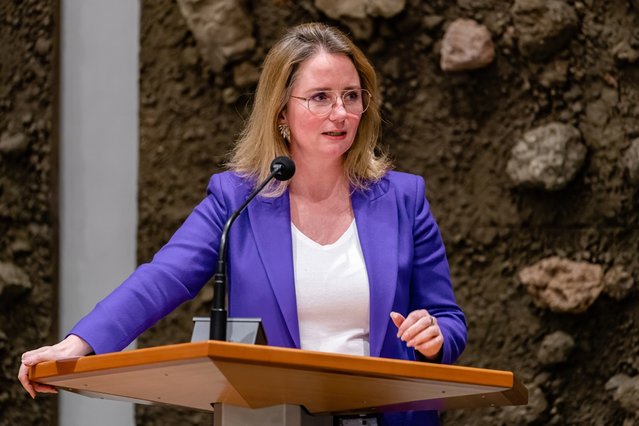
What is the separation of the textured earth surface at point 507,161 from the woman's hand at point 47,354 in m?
1.83

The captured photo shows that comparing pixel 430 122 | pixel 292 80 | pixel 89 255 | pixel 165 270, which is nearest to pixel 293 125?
pixel 292 80

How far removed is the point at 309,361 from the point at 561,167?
81.5 inches

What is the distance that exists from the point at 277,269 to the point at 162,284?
0.21m

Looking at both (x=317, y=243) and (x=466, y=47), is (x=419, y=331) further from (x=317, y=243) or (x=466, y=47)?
(x=466, y=47)

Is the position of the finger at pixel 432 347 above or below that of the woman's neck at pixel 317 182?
below

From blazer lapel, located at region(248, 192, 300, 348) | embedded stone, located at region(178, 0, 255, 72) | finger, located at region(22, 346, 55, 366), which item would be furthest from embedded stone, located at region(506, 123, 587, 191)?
finger, located at region(22, 346, 55, 366)

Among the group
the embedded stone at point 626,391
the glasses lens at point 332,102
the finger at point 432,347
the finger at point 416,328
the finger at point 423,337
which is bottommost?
the embedded stone at point 626,391

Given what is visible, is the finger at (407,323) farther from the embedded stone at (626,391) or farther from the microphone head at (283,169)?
the embedded stone at (626,391)

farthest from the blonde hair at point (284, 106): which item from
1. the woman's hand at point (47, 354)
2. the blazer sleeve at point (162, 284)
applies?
the woman's hand at point (47, 354)

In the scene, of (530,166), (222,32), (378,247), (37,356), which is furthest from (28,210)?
(37,356)

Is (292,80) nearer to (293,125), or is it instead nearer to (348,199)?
(293,125)

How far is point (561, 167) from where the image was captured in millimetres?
3324

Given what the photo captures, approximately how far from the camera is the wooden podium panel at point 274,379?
142 centimetres

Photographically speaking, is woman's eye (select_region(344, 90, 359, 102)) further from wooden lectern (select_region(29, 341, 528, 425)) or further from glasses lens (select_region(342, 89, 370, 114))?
wooden lectern (select_region(29, 341, 528, 425))
